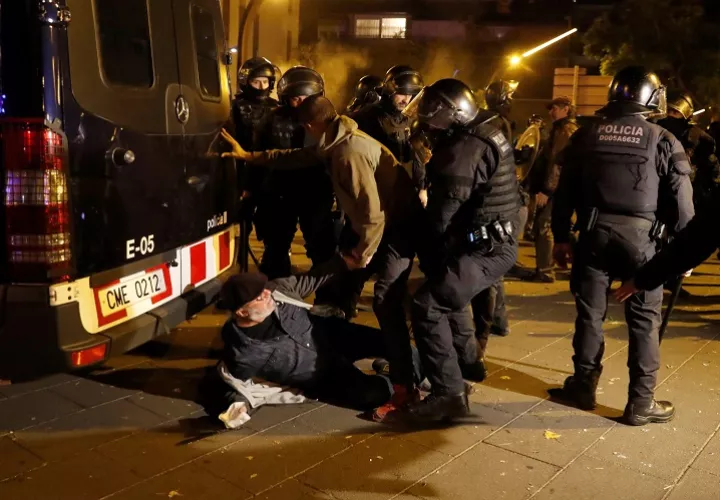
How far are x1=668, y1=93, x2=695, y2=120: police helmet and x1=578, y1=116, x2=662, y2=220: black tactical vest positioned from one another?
2928 millimetres

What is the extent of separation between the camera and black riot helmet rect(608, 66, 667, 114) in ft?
13.1

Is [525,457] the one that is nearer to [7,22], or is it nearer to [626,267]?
[626,267]

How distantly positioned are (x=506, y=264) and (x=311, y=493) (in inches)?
65.5

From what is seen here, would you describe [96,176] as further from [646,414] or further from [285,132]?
[646,414]

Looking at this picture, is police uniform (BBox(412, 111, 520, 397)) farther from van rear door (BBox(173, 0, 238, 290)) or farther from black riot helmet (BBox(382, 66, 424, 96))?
black riot helmet (BBox(382, 66, 424, 96))

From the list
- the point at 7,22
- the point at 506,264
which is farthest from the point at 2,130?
the point at 506,264

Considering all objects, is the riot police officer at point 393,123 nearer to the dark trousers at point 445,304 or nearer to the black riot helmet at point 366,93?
the black riot helmet at point 366,93

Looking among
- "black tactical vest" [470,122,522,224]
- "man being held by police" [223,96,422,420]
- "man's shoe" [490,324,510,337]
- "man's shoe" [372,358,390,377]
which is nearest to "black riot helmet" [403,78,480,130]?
"black tactical vest" [470,122,522,224]

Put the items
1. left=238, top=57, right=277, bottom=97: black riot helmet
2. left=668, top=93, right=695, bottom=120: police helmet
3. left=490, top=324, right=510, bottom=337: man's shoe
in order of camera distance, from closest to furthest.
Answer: left=490, top=324, right=510, bottom=337: man's shoe < left=238, top=57, right=277, bottom=97: black riot helmet < left=668, top=93, right=695, bottom=120: police helmet

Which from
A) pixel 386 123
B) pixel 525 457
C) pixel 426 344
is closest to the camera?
pixel 525 457

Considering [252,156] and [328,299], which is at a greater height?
[252,156]

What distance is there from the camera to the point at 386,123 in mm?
5590

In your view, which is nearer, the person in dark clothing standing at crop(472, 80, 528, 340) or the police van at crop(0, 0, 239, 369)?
the police van at crop(0, 0, 239, 369)

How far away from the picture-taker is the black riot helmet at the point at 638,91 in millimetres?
3982
